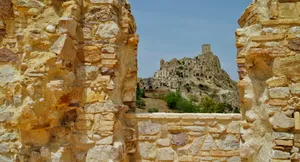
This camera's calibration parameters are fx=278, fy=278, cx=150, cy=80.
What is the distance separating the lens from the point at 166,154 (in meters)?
3.56

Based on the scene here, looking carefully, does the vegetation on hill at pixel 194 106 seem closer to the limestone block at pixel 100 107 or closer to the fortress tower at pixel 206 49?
the fortress tower at pixel 206 49

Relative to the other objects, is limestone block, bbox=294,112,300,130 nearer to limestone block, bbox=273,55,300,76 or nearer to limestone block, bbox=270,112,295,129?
limestone block, bbox=270,112,295,129

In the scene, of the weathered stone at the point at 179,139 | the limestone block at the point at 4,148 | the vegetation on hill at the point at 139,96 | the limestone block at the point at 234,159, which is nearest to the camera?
the limestone block at the point at 4,148

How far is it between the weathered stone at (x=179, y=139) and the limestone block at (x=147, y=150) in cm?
27

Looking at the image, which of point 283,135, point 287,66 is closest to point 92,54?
point 287,66

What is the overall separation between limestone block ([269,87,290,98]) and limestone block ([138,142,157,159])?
62.1 inches

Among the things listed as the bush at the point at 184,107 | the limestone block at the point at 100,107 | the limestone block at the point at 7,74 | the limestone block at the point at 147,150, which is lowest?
the bush at the point at 184,107

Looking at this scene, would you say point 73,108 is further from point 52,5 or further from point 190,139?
point 190,139

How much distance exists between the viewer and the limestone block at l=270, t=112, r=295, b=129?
115 inches

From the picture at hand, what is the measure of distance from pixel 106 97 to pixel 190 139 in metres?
1.19

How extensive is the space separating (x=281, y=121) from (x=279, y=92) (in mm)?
310

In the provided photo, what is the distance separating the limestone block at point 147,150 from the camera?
361 centimetres

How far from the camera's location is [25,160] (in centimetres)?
317

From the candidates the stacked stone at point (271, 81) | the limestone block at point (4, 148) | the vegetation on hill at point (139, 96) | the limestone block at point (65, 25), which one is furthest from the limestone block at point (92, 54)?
the vegetation on hill at point (139, 96)
